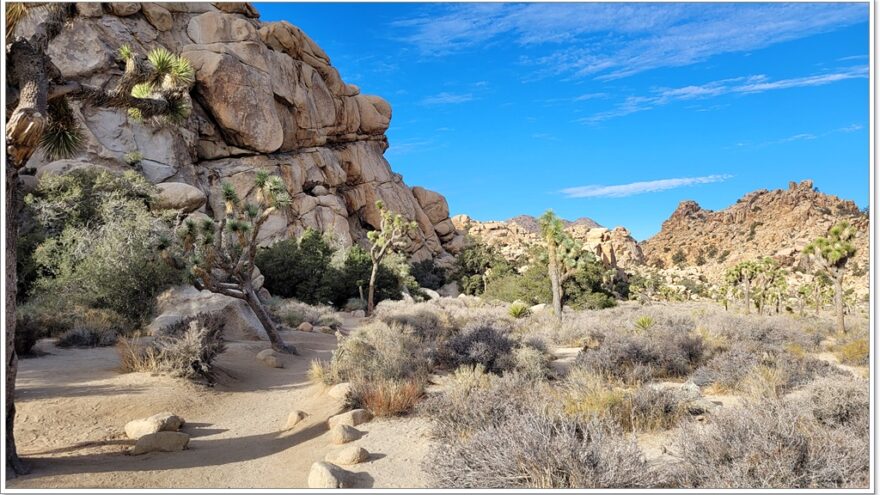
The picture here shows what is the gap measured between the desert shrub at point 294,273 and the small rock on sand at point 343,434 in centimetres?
2595

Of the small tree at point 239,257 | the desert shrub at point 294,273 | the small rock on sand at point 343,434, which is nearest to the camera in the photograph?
the small rock on sand at point 343,434

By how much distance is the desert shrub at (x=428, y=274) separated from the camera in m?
50.2

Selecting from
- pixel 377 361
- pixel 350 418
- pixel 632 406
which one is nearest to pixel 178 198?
pixel 377 361

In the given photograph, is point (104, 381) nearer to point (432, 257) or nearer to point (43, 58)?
point (43, 58)

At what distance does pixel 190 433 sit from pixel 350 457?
2776 millimetres

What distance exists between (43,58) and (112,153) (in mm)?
33158

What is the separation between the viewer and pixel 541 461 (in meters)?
4.36

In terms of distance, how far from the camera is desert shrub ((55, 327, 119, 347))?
1228 centimetres

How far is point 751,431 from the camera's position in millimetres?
4508

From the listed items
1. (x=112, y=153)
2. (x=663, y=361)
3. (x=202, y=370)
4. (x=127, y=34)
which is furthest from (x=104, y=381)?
(x=127, y=34)

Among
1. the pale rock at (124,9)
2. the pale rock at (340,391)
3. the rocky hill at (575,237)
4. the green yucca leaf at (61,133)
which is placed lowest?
the pale rock at (340,391)

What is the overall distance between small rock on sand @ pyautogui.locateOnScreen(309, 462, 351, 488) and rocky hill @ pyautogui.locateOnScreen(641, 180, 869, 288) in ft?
226

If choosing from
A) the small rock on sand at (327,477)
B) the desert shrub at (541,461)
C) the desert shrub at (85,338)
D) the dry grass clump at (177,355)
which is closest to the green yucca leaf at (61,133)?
the dry grass clump at (177,355)

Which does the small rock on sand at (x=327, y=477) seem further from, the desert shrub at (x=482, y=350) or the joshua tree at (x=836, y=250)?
the joshua tree at (x=836, y=250)
